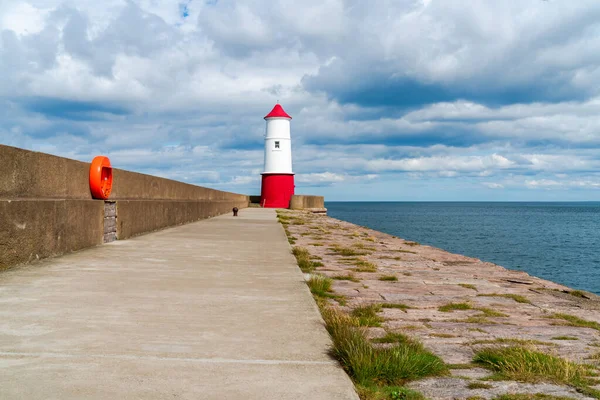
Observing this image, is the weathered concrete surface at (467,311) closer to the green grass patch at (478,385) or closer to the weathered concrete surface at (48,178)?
the green grass patch at (478,385)

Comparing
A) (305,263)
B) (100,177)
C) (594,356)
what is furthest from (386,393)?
(100,177)

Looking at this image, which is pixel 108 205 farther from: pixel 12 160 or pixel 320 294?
pixel 320 294

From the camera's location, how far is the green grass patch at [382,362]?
3.11m

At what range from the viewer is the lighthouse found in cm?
4175

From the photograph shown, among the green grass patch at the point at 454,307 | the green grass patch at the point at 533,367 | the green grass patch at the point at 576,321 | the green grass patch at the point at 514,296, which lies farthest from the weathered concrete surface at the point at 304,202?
the green grass patch at the point at 533,367

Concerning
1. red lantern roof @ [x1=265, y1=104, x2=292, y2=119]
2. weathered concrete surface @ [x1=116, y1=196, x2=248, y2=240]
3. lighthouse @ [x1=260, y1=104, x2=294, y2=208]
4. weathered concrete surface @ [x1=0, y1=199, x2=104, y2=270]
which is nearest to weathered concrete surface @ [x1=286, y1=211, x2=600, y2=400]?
weathered concrete surface @ [x1=0, y1=199, x2=104, y2=270]

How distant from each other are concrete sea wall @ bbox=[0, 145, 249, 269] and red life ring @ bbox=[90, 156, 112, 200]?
0.29ft

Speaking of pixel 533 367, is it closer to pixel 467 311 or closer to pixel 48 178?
pixel 467 311

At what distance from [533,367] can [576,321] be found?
198cm

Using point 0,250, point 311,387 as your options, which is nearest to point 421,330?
point 311,387

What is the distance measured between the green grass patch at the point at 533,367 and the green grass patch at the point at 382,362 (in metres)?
0.33

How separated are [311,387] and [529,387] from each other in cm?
121

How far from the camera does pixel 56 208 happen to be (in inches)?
287

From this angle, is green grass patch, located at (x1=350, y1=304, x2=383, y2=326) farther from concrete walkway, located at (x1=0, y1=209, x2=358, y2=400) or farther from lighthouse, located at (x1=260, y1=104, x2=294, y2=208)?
lighthouse, located at (x1=260, y1=104, x2=294, y2=208)
